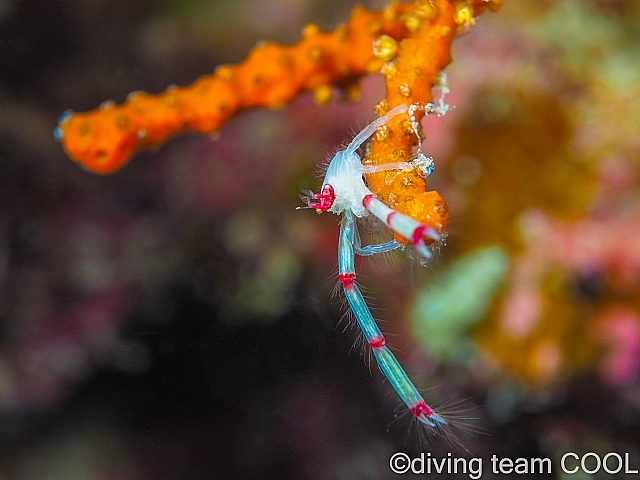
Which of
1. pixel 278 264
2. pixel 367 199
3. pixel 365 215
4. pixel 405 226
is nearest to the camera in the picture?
pixel 405 226

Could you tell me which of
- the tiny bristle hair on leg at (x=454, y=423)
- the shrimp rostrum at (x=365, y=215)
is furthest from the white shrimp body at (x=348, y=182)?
the tiny bristle hair on leg at (x=454, y=423)

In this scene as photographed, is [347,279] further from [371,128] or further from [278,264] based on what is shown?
[278,264]

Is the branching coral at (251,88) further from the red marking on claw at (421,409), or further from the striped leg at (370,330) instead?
the red marking on claw at (421,409)

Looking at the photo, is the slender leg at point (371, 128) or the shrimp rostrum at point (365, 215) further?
the slender leg at point (371, 128)

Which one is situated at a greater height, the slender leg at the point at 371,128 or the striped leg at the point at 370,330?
the slender leg at the point at 371,128

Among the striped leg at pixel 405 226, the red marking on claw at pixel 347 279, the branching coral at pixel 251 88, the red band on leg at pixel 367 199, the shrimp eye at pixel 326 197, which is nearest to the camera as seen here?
the striped leg at pixel 405 226

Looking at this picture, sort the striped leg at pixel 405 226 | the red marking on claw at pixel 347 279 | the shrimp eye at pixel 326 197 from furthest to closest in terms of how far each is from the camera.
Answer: the red marking on claw at pixel 347 279 < the shrimp eye at pixel 326 197 < the striped leg at pixel 405 226

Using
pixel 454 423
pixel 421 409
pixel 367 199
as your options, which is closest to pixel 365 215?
pixel 367 199
